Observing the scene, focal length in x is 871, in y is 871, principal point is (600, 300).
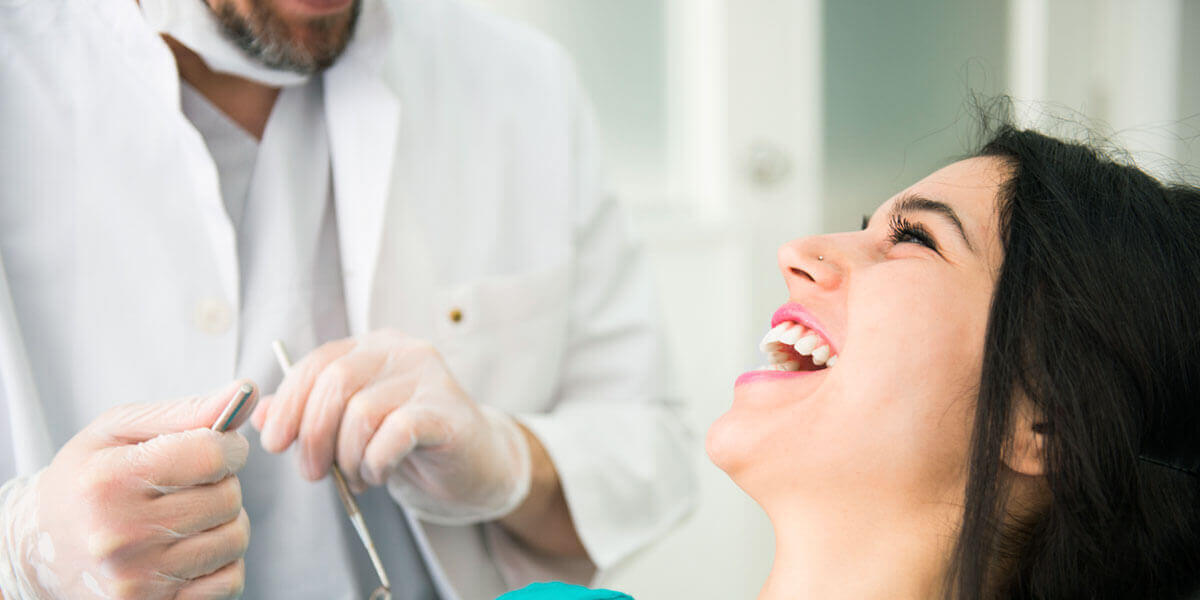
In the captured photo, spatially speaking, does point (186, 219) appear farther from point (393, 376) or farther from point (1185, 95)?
point (1185, 95)

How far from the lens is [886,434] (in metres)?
0.64

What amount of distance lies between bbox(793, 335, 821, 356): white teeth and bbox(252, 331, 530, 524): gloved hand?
0.92 feet

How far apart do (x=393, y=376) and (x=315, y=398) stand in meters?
0.07

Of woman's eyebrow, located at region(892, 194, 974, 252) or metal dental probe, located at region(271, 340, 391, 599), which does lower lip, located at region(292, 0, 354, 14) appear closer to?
metal dental probe, located at region(271, 340, 391, 599)

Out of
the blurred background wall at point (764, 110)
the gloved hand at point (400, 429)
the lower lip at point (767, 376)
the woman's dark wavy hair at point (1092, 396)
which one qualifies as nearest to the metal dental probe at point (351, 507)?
the gloved hand at point (400, 429)

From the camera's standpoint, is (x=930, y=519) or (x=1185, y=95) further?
(x=1185, y=95)

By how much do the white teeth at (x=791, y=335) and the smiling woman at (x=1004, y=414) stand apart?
0.10 ft

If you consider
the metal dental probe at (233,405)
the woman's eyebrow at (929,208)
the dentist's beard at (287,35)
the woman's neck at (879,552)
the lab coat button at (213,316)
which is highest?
the dentist's beard at (287,35)

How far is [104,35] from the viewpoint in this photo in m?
0.60

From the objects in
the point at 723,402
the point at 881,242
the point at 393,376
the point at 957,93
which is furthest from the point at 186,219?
the point at 723,402

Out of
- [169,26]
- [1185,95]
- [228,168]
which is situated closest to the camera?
[169,26]

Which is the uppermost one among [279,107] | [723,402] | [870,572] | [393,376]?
[279,107]

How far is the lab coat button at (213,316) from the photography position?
657 mm

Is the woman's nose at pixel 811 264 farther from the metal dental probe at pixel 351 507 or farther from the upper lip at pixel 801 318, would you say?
the metal dental probe at pixel 351 507
